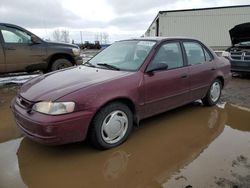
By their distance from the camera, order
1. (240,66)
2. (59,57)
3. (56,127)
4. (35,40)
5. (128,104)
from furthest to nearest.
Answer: (240,66) < (59,57) < (35,40) < (128,104) < (56,127)

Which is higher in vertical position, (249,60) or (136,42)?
(136,42)

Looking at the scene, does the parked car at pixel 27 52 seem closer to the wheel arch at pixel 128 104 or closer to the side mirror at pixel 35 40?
the side mirror at pixel 35 40

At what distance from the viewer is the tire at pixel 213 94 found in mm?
5801

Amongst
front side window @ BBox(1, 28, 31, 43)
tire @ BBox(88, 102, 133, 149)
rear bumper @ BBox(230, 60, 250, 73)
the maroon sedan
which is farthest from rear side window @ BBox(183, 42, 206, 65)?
front side window @ BBox(1, 28, 31, 43)

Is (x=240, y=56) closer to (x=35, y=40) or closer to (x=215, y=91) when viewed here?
(x=215, y=91)

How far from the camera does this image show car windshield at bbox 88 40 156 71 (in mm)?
4504

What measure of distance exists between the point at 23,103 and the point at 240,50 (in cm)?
797

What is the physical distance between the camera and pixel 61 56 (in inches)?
337

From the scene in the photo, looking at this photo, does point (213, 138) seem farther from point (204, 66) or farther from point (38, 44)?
point (38, 44)

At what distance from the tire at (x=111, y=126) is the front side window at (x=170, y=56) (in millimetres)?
993

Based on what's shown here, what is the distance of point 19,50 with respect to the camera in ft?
25.7

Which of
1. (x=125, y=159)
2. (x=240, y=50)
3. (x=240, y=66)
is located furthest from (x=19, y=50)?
(x=240, y=50)

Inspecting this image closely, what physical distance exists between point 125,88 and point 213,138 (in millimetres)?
1627

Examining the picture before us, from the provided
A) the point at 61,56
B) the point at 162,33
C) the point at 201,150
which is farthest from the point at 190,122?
the point at 162,33
